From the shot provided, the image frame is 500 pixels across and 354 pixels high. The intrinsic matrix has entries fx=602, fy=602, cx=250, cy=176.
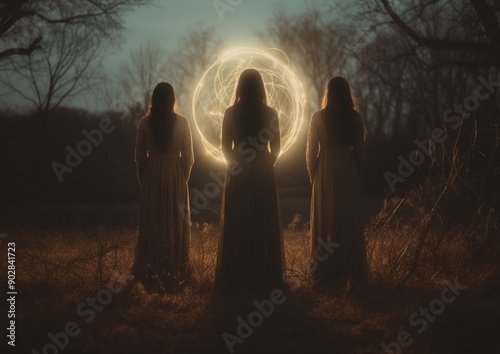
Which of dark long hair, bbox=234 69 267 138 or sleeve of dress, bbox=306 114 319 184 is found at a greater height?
dark long hair, bbox=234 69 267 138

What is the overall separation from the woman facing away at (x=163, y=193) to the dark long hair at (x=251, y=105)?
112 centimetres

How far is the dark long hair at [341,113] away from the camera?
7.71 meters

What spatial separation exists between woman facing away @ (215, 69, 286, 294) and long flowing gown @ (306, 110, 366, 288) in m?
0.71

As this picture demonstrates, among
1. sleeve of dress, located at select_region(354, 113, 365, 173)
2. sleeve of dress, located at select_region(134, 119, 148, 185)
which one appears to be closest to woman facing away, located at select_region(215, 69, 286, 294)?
sleeve of dress, located at select_region(354, 113, 365, 173)

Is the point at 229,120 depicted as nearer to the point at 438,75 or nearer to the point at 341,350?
the point at 341,350

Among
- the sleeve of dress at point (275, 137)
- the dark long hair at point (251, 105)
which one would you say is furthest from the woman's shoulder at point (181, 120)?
the sleeve of dress at point (275, 137)

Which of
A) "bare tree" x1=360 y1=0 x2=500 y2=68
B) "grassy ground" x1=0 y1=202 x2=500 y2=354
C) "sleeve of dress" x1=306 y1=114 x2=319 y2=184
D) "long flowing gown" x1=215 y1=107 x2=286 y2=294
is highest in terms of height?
"bare tree" x1=360 y1=0 x2=500 y2=68

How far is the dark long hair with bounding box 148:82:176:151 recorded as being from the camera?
26.1ft

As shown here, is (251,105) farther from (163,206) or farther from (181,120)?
(163,206)

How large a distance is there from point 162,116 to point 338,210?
8.61 ft

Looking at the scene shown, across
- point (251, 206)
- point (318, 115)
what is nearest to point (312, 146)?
point (318, 115)

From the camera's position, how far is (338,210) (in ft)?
25.7

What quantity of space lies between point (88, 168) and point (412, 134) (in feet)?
50.2

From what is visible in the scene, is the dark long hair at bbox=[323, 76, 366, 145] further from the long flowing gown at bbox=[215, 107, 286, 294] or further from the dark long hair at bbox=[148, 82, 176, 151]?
the dark long hair at bbox=[148, 82, 176, 151]
